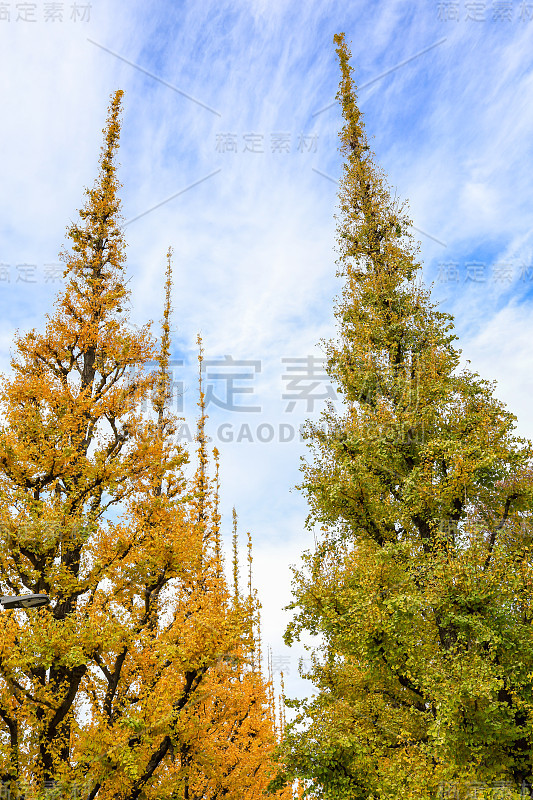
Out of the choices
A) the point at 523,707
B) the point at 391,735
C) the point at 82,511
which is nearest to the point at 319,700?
the point at 391,735

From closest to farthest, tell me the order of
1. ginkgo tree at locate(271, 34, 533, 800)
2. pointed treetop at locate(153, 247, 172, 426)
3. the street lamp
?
the street lamp → ginkgo tree at locate(271, 34, 533, 800) → pointed treetop at locate(153, 247, 172, 426)

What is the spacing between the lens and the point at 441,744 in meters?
7.31

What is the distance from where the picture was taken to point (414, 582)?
8875 mm

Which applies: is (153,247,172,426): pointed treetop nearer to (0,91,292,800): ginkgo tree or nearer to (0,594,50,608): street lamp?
(0,91,292,800): ginkgo tree

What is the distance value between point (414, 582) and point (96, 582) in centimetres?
543

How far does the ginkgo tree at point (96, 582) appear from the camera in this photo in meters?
7.77

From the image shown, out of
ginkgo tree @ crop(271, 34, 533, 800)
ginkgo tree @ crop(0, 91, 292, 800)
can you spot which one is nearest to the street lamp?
ginkgo tree @ crop(0, 91, 292, 800)

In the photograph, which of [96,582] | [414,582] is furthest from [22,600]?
[414,582]

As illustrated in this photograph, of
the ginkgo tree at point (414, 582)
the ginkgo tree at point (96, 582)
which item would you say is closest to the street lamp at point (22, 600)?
the ginkgo tree at point (96, 582)

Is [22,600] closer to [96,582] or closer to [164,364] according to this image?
[96,582]

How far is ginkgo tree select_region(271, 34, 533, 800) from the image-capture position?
7715mm

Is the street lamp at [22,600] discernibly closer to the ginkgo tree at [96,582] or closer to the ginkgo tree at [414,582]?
the ginkgo tree at [96,582]

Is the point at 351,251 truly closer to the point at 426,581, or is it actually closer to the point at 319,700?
the point at 426,581

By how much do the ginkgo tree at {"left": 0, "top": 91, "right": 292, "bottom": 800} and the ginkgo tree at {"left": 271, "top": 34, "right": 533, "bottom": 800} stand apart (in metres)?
1.94
